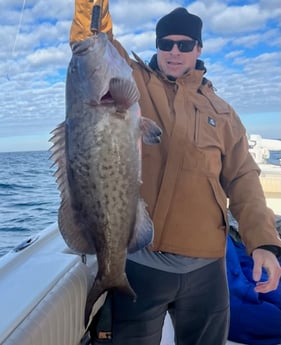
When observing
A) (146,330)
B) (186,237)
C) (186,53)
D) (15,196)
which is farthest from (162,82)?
(15,196)

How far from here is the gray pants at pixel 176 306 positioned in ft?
6.37

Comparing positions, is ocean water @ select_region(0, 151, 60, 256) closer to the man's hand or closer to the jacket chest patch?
the jacket chest patch

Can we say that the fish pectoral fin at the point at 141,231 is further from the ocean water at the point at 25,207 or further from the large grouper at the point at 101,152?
the ocean water at the point at 25,207

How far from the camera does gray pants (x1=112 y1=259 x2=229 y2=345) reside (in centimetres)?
194

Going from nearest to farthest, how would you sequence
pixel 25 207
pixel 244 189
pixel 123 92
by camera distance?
pixel 123 92
pixel 244 189
pixel 25 207

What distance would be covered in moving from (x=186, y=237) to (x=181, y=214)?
11 cm

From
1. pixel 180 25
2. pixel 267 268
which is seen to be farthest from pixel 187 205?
pixel 180 25

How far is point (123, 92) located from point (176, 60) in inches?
25.9

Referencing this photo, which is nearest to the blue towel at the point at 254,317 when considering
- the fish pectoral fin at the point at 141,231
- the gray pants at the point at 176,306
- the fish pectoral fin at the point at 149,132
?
the gray pants at the point at 176,306

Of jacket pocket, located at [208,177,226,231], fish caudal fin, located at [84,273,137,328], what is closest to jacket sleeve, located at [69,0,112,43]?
jacket pocket, located at [208,177,226,231]

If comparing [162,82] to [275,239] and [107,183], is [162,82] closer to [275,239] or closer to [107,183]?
[107,183]

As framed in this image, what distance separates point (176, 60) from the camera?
206 centimetres

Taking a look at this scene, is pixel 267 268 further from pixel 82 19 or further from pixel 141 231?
pixel 82 19

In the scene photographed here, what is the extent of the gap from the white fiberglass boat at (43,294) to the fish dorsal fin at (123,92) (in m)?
0.92
